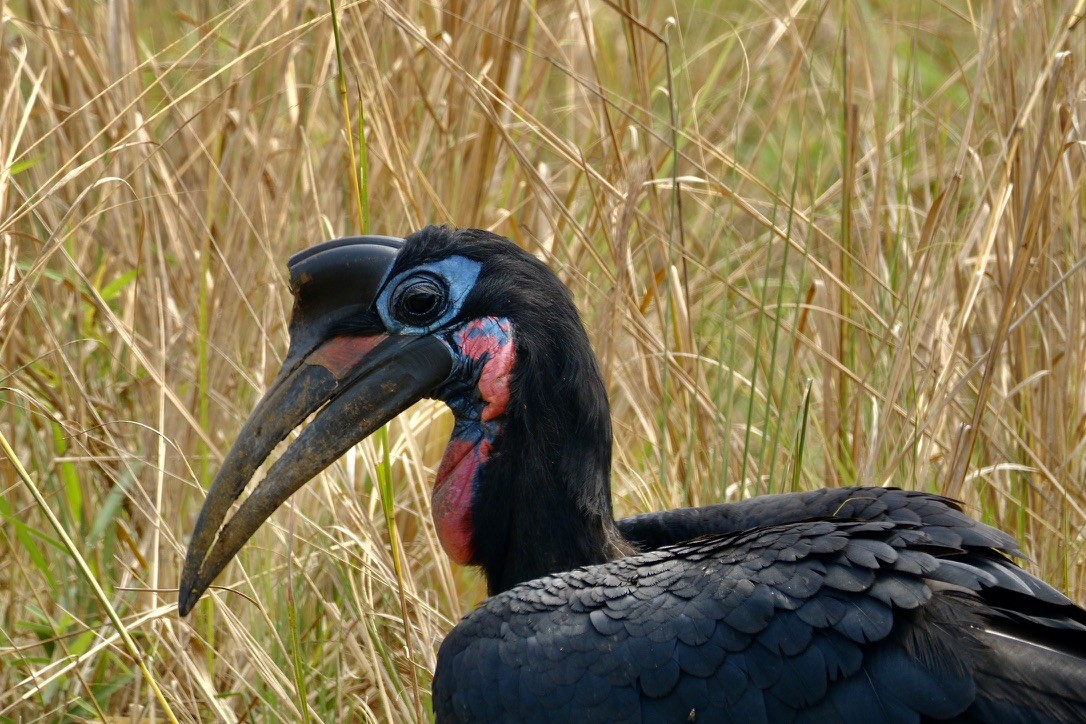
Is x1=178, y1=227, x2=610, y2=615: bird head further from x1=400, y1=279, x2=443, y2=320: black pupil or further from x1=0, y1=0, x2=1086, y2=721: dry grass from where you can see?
x1=0, y1=0, x2=1086, y2=721: dry grass

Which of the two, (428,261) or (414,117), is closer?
(428,261)

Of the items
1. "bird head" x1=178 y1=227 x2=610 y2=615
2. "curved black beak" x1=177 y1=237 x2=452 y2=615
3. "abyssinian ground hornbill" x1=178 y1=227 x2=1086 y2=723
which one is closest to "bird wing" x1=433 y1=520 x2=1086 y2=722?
Result: "abyssinian ground hornbill" x1=178 y1=227 x2=1086 y2=723

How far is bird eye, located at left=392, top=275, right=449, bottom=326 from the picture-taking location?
303 centimetres

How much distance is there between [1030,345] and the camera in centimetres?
423

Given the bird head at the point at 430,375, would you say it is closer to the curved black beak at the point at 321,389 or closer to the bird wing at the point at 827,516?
the curved black beak at the point at 321,389

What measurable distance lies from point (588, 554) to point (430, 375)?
1.65ft

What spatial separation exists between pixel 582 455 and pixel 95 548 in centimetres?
176

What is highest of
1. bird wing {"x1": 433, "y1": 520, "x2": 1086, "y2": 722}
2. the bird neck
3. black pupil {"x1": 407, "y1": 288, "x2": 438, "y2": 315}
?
black pupil {"x1": 407, "y1": 288, "x2": 438, "y2": 315}

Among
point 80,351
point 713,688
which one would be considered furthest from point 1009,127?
point 80,351

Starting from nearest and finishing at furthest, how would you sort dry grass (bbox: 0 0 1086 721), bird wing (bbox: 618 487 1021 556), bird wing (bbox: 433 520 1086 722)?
1. bird wing (bbox: 433 520 1086 722)
2. bird wing (bbox: 618 487 1021 556)
3. dry grass (bbox: 0 0 1086 721)

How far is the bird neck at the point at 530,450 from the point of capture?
2973 millimetres

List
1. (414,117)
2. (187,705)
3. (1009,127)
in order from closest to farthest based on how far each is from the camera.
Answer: (187,705) → (1009,127) → (414,117)

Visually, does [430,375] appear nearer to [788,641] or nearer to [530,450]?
[530,450]

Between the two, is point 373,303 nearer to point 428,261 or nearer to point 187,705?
point 428,261
